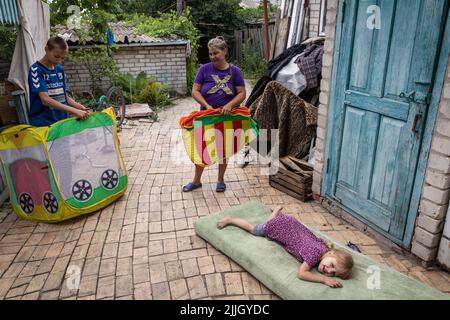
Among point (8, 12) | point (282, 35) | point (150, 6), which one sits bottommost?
point (282, 35)

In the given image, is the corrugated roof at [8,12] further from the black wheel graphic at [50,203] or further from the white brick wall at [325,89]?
the white brick wall at [325,89]

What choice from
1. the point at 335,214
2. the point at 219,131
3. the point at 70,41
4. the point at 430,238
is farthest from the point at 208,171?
the point at 70,41

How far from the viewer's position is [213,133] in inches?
152

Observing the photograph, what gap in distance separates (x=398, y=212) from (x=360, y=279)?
819 mm

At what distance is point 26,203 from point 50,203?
30cm

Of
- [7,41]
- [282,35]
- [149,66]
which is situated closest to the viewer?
[7,41]

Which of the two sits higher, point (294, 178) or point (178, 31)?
point (178, 31)

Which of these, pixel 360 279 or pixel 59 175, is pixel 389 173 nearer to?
pixel 360 279

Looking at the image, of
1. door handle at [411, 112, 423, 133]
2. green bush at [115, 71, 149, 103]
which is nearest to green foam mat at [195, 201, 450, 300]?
door handle at [411, 112, 423, 133]

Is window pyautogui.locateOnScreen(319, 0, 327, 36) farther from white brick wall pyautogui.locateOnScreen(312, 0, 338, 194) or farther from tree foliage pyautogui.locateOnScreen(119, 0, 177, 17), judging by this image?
tree foliage pyautogui.locateOnScreen(119, 0, 177, 17)

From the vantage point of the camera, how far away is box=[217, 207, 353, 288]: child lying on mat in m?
2.43

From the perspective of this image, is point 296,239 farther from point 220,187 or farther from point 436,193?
point 220,187

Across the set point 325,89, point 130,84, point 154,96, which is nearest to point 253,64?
point 154,96
